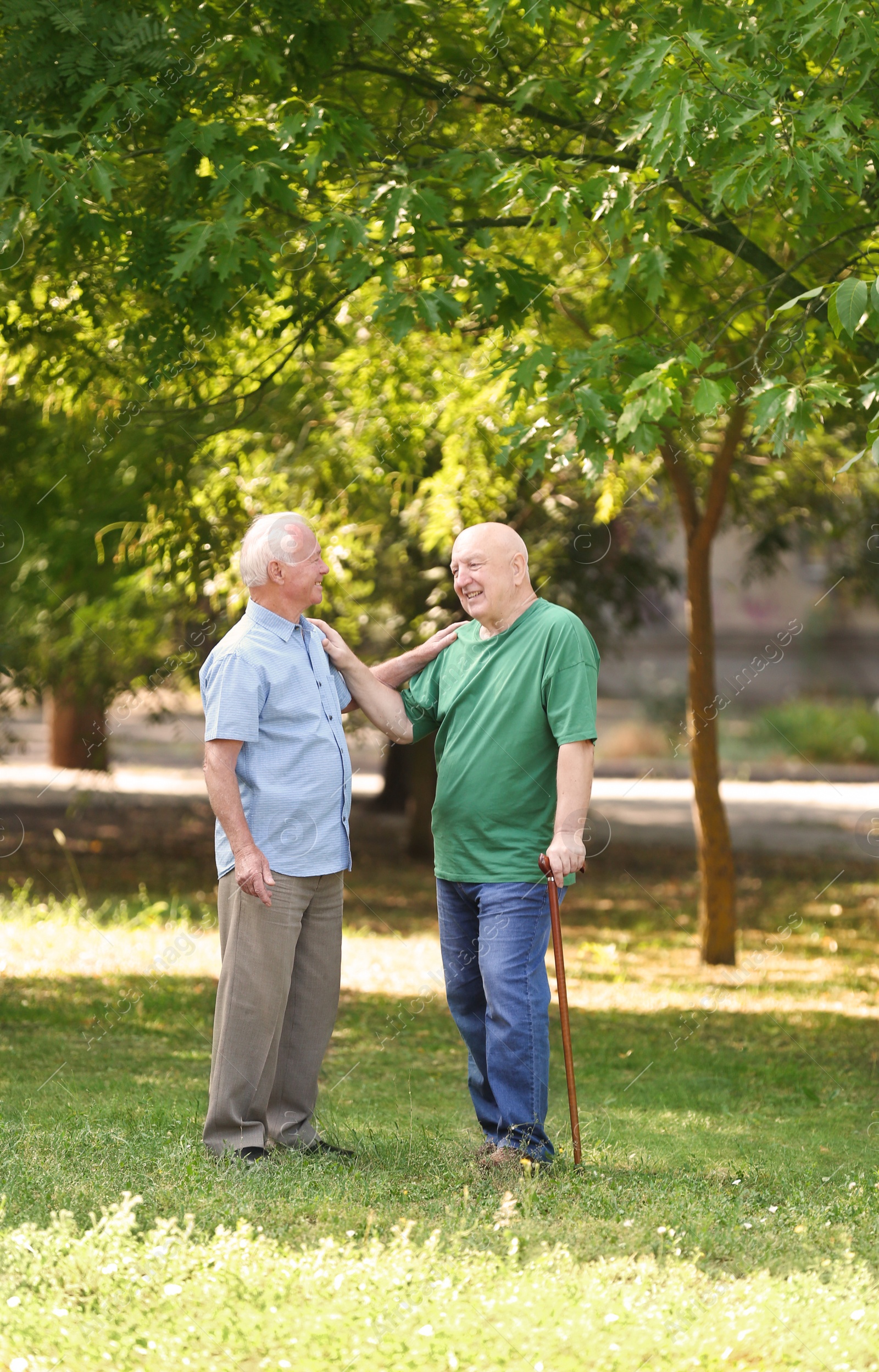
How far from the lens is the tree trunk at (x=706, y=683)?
890cm

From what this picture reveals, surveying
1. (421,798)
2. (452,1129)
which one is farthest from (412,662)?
(421,798)

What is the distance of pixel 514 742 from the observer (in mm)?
4516

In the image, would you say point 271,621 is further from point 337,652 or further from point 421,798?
point 421,798

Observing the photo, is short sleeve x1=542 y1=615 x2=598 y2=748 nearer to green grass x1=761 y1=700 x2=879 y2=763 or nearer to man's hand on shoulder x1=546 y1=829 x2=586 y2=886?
man's hand on shoulder x1=546 y1=829 x2=586 y2=886

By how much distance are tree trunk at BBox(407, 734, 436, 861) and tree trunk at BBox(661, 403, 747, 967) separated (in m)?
4.74

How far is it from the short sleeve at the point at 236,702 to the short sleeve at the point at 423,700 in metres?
0.58

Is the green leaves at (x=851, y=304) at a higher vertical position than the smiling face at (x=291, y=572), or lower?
higher

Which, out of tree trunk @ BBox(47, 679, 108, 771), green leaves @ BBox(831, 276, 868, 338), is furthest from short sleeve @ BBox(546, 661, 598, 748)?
tree trunk @ BBox(47, 679, 108, 771)

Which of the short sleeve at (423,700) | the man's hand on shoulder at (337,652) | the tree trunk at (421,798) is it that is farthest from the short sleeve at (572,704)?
the tree trunk at (421,798)

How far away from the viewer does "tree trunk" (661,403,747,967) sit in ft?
29.2

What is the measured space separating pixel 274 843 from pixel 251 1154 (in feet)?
3.15

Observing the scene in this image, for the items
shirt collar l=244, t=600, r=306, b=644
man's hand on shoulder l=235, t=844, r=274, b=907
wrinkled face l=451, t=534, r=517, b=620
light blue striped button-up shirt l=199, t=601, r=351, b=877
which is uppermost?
wrinkled face l=451, t=534, r=517, b=620

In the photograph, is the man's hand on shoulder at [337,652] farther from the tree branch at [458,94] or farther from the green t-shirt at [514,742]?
the tree branch at [458,94]

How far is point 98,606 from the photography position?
1069cm
